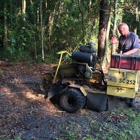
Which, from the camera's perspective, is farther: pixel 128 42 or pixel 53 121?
pixel 128 42

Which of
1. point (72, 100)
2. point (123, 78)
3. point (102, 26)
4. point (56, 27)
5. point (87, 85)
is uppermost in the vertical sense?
point (102, 26)

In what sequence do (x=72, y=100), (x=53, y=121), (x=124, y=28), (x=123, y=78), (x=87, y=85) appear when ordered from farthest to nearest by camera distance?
(x=87, y=85) < (x=124, y=28) < (x=72, y=100) < (x=123, y=78) < (x=53, y=121)

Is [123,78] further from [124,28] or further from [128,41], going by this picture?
[124,28]

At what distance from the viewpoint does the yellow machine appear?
16.7ft

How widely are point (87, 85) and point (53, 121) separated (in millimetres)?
1411

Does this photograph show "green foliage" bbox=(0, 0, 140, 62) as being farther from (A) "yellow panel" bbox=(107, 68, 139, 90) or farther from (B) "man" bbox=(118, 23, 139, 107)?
(A) "yellow panel" bbox=(107, 68, 139, 90)

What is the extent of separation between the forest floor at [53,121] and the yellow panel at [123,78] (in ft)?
2.15

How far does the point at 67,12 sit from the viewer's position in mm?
12742

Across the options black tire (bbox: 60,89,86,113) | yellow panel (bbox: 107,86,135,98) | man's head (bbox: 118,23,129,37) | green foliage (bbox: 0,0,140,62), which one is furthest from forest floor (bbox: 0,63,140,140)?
green foliage (bbox: 0,0,140,62)

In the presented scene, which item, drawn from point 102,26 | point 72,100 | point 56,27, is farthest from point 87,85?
point 56,27

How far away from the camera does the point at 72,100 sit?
17.6 ft

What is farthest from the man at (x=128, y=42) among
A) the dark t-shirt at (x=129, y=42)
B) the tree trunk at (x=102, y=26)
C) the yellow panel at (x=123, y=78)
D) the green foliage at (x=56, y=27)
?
the green foliage at (x=56, y=27)

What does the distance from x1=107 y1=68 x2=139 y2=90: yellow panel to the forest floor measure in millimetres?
656

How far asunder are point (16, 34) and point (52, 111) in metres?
7.43
